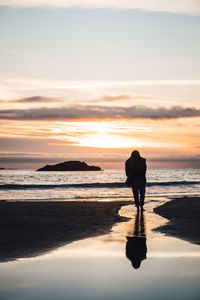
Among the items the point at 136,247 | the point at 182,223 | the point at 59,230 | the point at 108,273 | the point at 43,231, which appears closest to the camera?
the point at 108,273

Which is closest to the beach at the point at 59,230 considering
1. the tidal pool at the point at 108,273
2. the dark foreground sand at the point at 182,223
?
the dark foreground sand at the point at 182,223

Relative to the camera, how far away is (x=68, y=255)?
6203 millimetres

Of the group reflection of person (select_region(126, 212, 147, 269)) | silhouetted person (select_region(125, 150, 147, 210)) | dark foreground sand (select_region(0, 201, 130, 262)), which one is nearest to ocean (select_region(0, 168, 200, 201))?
silhouetted person (select_region(125, 150, 147, 210))

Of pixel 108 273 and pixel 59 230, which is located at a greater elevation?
pixel 59 230

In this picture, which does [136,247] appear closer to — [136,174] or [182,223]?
[182,223]

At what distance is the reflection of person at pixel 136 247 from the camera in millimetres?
5747

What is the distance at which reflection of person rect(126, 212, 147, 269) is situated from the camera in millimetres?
5747

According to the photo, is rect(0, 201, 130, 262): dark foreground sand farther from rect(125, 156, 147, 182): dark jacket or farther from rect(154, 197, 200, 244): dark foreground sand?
rect(125, 156, 147, 182): dark jacket

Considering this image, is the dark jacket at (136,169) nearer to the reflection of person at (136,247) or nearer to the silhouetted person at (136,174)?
the silhouetted person at (136,174)

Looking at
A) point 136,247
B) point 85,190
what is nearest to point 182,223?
point 136,247

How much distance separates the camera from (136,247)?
681 cm

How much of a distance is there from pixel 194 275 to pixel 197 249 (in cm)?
190

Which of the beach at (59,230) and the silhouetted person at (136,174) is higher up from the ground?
the silhouetted person at (136,174)

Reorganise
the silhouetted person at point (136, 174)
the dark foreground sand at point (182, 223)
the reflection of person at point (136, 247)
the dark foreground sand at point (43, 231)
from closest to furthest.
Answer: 1. the reflection of person at point (136, 247)
2. the dark foreground sand at point (43, 231)
3. the dark foreground sand at point (182, 223)
4. the silhouetted person at point (136, 174)
